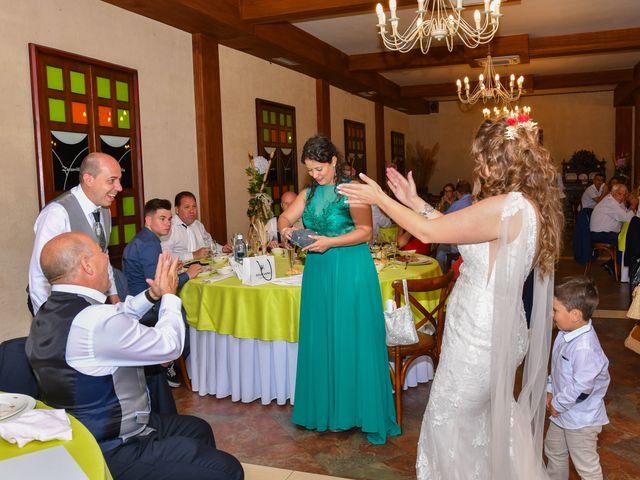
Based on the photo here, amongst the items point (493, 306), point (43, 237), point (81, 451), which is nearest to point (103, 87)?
point (43, 237)

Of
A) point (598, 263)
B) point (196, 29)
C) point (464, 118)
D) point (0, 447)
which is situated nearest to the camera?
point (0, 447)

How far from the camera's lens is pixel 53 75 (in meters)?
4.93

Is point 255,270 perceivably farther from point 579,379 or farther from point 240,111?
point 240,111

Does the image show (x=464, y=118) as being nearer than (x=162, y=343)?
No

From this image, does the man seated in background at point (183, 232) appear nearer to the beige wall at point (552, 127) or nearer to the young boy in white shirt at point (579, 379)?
the young boy in white shirt at point (579, 379)

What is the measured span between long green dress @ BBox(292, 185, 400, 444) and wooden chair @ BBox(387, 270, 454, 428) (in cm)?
14

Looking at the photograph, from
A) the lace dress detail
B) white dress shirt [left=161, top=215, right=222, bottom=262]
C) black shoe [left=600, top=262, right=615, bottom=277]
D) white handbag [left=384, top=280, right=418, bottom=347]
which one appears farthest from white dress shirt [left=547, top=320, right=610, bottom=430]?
black shoe [left=600, top=262, right=615, bottom=277]

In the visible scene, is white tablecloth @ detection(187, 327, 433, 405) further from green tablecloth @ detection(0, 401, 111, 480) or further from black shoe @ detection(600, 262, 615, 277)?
black shoe @ detection(600, 262, 615, 277)

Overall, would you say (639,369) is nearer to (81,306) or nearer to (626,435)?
(626,435)

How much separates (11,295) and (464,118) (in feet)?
48.3

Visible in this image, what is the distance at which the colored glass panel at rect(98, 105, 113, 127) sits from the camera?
17.9 ft

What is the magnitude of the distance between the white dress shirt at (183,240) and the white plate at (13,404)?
3.48m

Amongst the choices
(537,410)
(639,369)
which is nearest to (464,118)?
(639,369)

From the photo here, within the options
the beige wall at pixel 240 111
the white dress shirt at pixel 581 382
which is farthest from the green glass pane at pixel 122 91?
the white dress shirt at pixel 581 382
